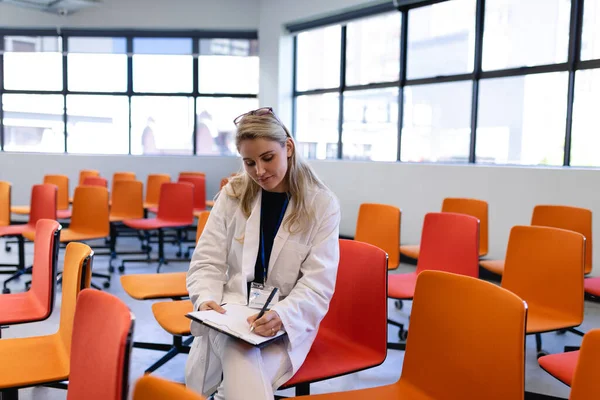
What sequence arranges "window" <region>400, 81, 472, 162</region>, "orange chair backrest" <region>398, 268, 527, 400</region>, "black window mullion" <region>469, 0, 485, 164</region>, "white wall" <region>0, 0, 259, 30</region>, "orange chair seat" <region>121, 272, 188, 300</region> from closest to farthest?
"orange chair backrest" <region>398, 268, 527, 400</region>, "orange chair seat" <region>121, 272, 188, 300</region>, "black window mullion" <region>469, 0, 485, 164</region>, "window" <region>400, 81, 472, 162</region>, "white wall" <region>0, 0, 259, 30</region>

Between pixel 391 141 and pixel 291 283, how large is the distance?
437 cm

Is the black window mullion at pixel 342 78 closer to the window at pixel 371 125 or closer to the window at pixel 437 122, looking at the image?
the window at pixel 371 125

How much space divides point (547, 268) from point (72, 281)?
2098mm

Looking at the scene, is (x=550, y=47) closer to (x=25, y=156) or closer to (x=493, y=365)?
(x=493, y=365)

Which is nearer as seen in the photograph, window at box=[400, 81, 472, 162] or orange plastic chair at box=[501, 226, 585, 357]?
orange plastic chair at box=[501, 226, 585, 357]

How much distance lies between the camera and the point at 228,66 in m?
7.63

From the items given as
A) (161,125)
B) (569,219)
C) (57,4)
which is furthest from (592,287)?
(57,4)

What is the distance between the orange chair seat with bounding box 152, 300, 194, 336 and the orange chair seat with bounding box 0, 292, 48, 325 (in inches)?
19.0

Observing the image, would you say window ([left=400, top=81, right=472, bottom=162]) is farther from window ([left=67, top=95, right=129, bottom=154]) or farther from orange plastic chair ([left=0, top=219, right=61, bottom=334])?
window ([left=67, top=95, right=129, bottom=154])

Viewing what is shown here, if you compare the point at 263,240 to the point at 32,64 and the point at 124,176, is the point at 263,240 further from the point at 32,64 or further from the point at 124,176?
the point at 32,64

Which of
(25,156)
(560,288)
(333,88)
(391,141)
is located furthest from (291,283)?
(25,156)

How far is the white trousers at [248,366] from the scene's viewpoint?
148cm

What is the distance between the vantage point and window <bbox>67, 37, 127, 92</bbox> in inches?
→ 298

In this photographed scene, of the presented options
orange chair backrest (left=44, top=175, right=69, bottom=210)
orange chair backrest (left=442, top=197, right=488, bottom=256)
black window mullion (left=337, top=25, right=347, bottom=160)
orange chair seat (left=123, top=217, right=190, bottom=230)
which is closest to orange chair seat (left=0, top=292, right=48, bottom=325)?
orange chair seat (left=123, top=217, right=190, bottom=230)
